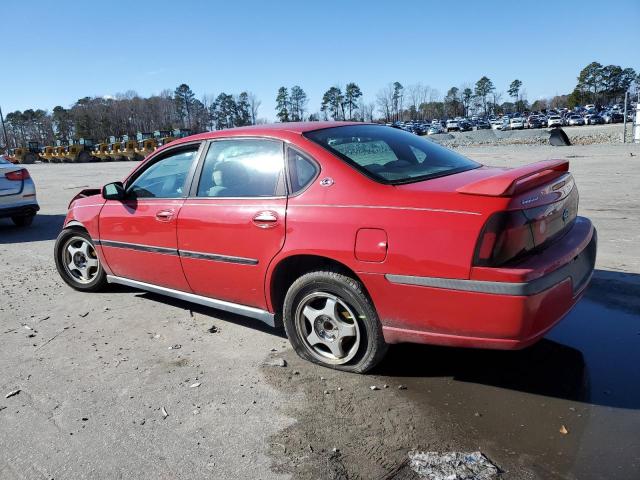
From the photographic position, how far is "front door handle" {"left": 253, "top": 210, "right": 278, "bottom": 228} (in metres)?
3.45

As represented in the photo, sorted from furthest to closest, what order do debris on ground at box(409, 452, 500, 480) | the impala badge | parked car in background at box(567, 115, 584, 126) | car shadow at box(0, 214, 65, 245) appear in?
parked car in background at box(567, 115, 584, 126), car shadow at box(0, 214, 65, 245), the impala badge, debris on ground at box(409, 452, 500, 480)

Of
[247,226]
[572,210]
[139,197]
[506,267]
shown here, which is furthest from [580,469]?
[139,197]

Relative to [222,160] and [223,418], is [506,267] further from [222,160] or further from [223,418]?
[222,160]

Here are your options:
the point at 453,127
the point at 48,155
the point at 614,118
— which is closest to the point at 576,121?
the point at 614,118

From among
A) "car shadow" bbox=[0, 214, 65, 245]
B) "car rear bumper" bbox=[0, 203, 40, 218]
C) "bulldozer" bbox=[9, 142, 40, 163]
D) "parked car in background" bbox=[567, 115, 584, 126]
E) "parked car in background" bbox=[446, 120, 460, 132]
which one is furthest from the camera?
"parked car in background" bbox=[446, 120, 460, 132]

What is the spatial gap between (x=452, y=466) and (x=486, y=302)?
830 millimetres

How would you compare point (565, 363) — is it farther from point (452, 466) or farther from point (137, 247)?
point (137, 247)

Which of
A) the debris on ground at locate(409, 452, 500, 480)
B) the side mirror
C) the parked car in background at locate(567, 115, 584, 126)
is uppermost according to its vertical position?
the parked car in background at locate(567, 115, 584, 126)

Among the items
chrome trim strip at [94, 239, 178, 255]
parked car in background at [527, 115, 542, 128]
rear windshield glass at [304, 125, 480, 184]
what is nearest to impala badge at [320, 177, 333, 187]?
rear windshield glass at [304, 125, 480, 184]

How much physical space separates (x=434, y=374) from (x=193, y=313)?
7.63 ft

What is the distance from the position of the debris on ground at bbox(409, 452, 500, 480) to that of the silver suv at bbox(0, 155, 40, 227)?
A: 929 centimetres

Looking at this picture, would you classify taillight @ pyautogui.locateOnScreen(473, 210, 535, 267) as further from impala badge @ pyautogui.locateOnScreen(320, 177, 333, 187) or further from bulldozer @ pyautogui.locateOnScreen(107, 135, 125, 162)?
bulldozer @ pyautogui.locateOnScreen(107, 135, 125, 162)

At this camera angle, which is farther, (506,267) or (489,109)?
(489,109)

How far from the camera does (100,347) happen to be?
4066 mm
